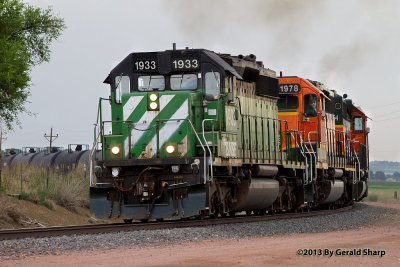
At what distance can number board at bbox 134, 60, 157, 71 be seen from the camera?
60.2 ft

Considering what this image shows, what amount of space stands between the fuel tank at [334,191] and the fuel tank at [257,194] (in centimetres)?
552

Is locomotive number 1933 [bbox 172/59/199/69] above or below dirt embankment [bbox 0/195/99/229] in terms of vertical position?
above

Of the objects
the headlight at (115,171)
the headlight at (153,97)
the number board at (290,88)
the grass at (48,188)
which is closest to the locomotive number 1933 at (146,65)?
the headlight at (153,97)

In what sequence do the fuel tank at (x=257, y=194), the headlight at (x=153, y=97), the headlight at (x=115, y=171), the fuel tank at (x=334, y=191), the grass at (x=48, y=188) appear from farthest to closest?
1. the fuel tank at (x=334, y=191)
2. the grass at (x=48, y=188)
3. the fuel tank at (x=257, y=194)
4. the headlight at (x=153, y=97)
5. the headlight at (x=115, y=171)

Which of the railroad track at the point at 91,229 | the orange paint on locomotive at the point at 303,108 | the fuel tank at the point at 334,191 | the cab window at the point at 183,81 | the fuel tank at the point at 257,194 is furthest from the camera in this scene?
the fuel tank at the point at 334,191

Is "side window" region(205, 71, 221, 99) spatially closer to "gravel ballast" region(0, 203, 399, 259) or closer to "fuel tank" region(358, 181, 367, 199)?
"gravel ballast" region(0, 203, 399, 259)

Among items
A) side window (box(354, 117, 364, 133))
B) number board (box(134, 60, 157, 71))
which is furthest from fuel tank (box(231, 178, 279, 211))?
side window (box(354, 117, 364, 133))

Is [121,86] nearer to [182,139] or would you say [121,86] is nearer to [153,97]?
[153,97]

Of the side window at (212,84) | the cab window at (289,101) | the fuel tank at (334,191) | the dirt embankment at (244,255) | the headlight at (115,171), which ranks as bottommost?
the dirt embankment at (244,255)

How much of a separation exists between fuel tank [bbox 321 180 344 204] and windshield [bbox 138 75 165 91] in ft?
34.8

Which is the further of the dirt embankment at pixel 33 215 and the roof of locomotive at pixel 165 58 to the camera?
the dirt embankment at pixel 33 215

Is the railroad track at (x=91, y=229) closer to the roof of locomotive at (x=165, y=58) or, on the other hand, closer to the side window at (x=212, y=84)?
the side window at (x=212, y=84)

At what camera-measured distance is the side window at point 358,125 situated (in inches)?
1383

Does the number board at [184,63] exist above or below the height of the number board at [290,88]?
below
